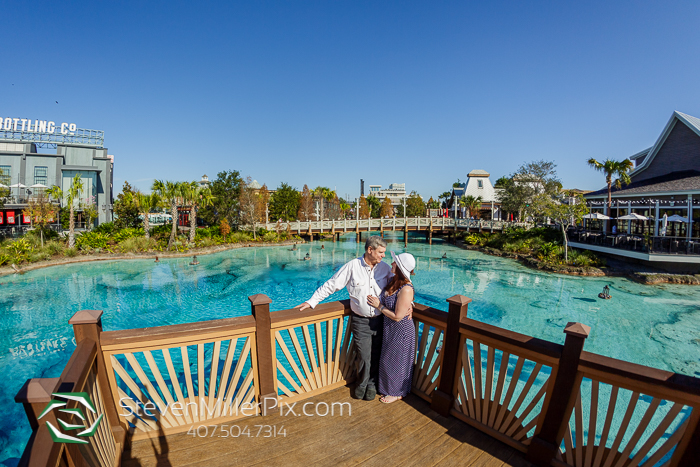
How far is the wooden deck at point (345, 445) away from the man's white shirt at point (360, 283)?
1.02 meters

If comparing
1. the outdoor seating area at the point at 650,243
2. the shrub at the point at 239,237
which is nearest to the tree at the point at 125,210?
the shrub at the point at 239,237

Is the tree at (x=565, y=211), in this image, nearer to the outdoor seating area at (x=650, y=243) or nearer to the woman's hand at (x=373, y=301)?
the outdoor seating area at (x=650, y=243)

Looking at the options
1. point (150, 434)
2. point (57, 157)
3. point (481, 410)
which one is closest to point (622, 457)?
point (481, 410)

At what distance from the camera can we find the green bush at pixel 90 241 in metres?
20.5

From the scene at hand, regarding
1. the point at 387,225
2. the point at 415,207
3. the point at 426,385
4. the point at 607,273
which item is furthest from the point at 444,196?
the point at 426,385

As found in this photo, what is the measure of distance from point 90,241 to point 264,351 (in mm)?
24293

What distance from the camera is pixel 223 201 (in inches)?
1152

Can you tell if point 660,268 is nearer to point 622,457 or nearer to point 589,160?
point 589,160

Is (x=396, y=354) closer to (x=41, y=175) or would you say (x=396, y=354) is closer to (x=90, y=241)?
(x=90, y=241)

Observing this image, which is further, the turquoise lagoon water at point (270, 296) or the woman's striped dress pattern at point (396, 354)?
the turquoise lagoon water at point (270, 296)

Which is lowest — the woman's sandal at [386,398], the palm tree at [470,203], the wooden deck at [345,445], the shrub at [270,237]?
the wooden deck at [345,445]

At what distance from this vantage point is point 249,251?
2534cm

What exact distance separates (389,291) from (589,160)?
76.3 feet

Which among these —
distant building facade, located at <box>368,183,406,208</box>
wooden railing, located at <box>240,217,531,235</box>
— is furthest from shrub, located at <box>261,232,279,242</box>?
distant building facade, located at <box>368,183,406,208</box>
